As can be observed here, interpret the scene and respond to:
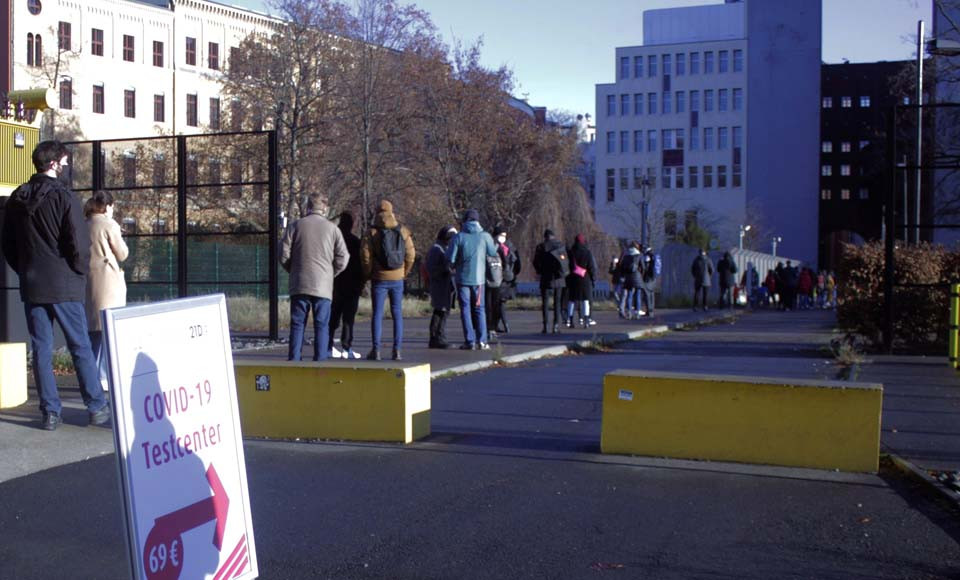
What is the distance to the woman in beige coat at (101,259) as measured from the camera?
9.16m

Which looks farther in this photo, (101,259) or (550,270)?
(550,270)

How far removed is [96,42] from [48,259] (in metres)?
58.0

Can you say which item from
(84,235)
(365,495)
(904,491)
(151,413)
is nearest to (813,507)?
(904,491)

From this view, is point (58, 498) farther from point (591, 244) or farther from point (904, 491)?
point (591, 244)

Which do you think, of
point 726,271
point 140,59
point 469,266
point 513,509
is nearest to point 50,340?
point 513,509

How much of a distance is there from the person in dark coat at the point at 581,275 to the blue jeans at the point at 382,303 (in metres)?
7.89

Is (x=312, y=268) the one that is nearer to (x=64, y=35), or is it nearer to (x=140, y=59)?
(x=64, y=35)

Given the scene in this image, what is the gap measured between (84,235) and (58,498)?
7.43 feet

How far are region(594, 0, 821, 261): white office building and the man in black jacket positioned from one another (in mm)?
80848

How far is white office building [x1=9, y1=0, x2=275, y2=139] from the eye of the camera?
58562 millimetres

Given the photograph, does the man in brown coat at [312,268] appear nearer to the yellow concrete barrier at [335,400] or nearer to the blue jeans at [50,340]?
the yellow concrete barrier at [335,400]

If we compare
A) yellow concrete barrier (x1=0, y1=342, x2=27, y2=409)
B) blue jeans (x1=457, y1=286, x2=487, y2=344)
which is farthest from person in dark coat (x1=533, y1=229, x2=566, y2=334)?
yellow concrete barrier (x1=0, y1=342, x2=27, y2=409)

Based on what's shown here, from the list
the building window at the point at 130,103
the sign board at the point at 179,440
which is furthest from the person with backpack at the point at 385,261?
the building window at the point at 130,103

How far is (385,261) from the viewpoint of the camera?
12508mm
